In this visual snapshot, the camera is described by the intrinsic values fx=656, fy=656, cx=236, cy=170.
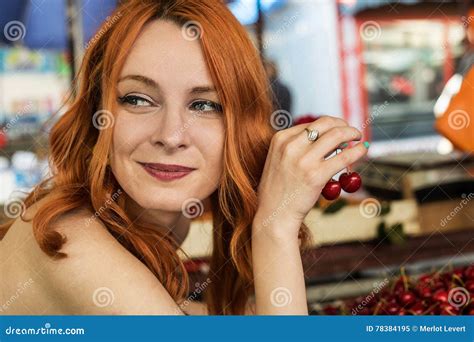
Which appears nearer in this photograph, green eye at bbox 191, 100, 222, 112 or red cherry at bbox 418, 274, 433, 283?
green eye at bbox 191, 100, 222, 112

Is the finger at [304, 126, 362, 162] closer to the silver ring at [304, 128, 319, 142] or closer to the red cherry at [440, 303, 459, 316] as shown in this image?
the silver ring at [304, 128, 319, 142]

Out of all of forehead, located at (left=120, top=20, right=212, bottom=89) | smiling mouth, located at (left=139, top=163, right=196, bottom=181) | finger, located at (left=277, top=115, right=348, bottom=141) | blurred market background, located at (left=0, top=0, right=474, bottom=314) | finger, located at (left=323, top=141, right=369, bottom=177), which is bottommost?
blurred market background, located at (left=0, top=0, right=474, bottom=314)

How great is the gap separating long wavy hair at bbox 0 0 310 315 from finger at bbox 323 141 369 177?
19 centimetres

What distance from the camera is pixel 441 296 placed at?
127 centimetres

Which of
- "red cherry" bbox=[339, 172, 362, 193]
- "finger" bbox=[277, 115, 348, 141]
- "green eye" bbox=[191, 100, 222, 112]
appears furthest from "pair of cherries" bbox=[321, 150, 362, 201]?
"green eye" bbox=[191, 100, 222, 112]

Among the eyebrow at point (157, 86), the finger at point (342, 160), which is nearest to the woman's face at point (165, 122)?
the eyebrow at point (157, 86)

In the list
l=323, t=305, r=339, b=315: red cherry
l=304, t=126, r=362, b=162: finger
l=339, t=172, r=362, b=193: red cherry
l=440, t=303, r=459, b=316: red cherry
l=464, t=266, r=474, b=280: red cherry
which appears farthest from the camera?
l=323, t=305, r=339, b=315: red cherry

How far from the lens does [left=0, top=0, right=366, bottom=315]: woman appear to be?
41.2 inches

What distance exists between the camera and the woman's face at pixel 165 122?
1.11 metres

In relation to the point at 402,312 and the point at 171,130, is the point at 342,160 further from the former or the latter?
the point at 402,312

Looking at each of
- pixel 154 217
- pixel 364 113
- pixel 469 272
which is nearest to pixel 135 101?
pixel 154 217

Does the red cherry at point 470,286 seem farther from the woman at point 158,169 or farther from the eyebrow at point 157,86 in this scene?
the eyebrow at point 157,86

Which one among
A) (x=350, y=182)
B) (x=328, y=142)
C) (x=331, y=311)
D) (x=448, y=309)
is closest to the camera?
(x=328, y=142)

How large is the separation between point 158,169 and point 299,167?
0.26m
